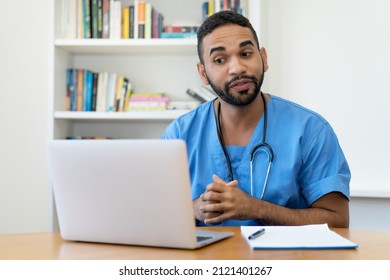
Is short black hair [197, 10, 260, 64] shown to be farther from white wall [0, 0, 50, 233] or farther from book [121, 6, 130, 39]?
white wall [0, 0, 50, 233]

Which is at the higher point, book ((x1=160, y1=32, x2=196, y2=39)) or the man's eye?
book ((x1=160, y1=32, x2=196, y2=39))

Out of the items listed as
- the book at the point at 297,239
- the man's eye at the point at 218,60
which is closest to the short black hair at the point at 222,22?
the man's eye at the point at 218,60

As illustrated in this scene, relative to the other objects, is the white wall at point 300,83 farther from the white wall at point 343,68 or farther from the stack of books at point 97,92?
the stack of books at point 97,92

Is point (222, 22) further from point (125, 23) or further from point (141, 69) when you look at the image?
point (141, 69)

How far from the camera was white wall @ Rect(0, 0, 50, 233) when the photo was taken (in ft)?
9.88

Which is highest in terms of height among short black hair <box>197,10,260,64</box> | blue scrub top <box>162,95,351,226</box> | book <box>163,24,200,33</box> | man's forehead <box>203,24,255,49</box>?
book <box>163,24,200,33</box>

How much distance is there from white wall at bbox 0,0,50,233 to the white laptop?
198cm

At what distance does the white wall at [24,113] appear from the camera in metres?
3.01

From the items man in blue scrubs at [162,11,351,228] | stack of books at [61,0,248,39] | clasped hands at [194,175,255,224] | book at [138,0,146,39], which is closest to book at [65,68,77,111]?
Result: stack of books at [61,0,248,39]

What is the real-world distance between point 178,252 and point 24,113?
2247 mm

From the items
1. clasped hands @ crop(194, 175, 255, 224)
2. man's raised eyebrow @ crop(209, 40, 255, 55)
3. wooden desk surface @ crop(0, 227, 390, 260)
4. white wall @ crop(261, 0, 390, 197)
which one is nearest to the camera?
wooden desk surface @ crop(0, 227, 390, 260)
